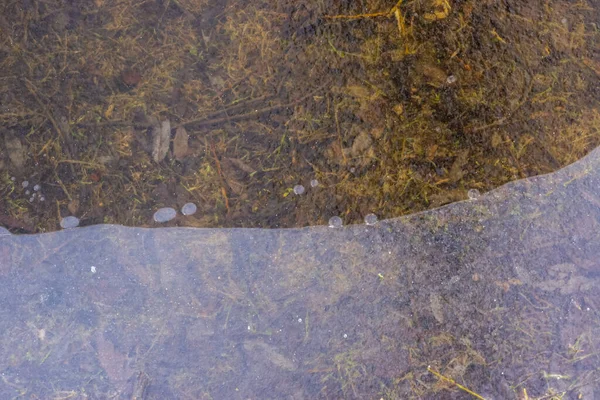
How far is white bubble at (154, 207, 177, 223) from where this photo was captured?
6.32ft

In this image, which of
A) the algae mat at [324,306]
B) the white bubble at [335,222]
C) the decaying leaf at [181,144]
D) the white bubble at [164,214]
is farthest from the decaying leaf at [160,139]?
the white bubble at [335,222]

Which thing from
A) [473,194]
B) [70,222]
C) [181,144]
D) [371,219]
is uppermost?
[181,144]

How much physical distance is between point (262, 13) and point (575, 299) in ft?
6.76

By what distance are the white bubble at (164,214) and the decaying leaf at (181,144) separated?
0.83 ft

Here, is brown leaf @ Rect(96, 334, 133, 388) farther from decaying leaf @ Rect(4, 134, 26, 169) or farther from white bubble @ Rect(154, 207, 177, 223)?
decaying leaf @ Rect(4, 134, 26, 169)

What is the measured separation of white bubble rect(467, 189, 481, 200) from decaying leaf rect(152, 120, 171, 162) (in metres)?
1.50

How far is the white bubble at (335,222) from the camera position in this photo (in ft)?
6.28

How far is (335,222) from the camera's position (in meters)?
1.92

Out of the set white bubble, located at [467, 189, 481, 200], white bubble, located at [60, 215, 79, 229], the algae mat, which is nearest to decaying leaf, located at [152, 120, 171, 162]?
the algae mat

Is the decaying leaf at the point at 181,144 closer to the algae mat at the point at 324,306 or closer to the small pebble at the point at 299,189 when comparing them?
the algae mat at the point at 324,306

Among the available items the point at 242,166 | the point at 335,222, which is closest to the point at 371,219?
the point at 335,222

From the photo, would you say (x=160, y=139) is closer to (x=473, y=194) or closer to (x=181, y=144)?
(x=181, y=144)

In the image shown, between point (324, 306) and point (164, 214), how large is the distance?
901 millimetres

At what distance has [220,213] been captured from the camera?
1.93m
